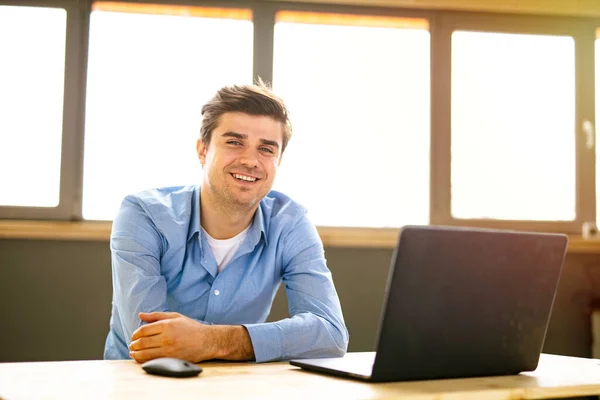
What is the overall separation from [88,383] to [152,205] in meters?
0.92

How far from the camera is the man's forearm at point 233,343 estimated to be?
54.8 inches

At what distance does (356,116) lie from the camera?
12.0 feet

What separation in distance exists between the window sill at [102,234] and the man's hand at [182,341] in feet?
6.64

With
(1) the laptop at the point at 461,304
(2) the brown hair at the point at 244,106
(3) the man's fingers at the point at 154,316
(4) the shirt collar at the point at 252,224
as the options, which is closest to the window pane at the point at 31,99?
(2) the brown hair at the point at 244,106

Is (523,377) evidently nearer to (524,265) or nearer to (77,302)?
(524,265)

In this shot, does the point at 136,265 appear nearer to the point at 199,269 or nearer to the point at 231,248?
the point at 199,269

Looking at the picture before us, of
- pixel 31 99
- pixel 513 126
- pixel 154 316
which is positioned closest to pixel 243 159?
pixel 154 316

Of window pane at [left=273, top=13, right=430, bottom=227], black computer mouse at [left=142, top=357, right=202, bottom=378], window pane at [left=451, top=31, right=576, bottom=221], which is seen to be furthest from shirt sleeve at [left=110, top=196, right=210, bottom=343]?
window pane at [left=451, top=31, right=576, bottom=221]

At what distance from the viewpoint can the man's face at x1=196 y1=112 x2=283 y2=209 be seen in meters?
1.99

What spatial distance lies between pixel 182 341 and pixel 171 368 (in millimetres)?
264

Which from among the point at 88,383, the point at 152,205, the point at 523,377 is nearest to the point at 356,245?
the point at 152,205

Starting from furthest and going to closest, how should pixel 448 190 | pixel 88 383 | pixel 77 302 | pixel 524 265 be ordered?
pixel 448 190, pixel 77 302, pixel 524 265, pixel 88 383

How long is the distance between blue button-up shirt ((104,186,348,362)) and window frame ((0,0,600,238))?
1644 mm

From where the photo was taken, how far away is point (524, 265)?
1144 millimetres
